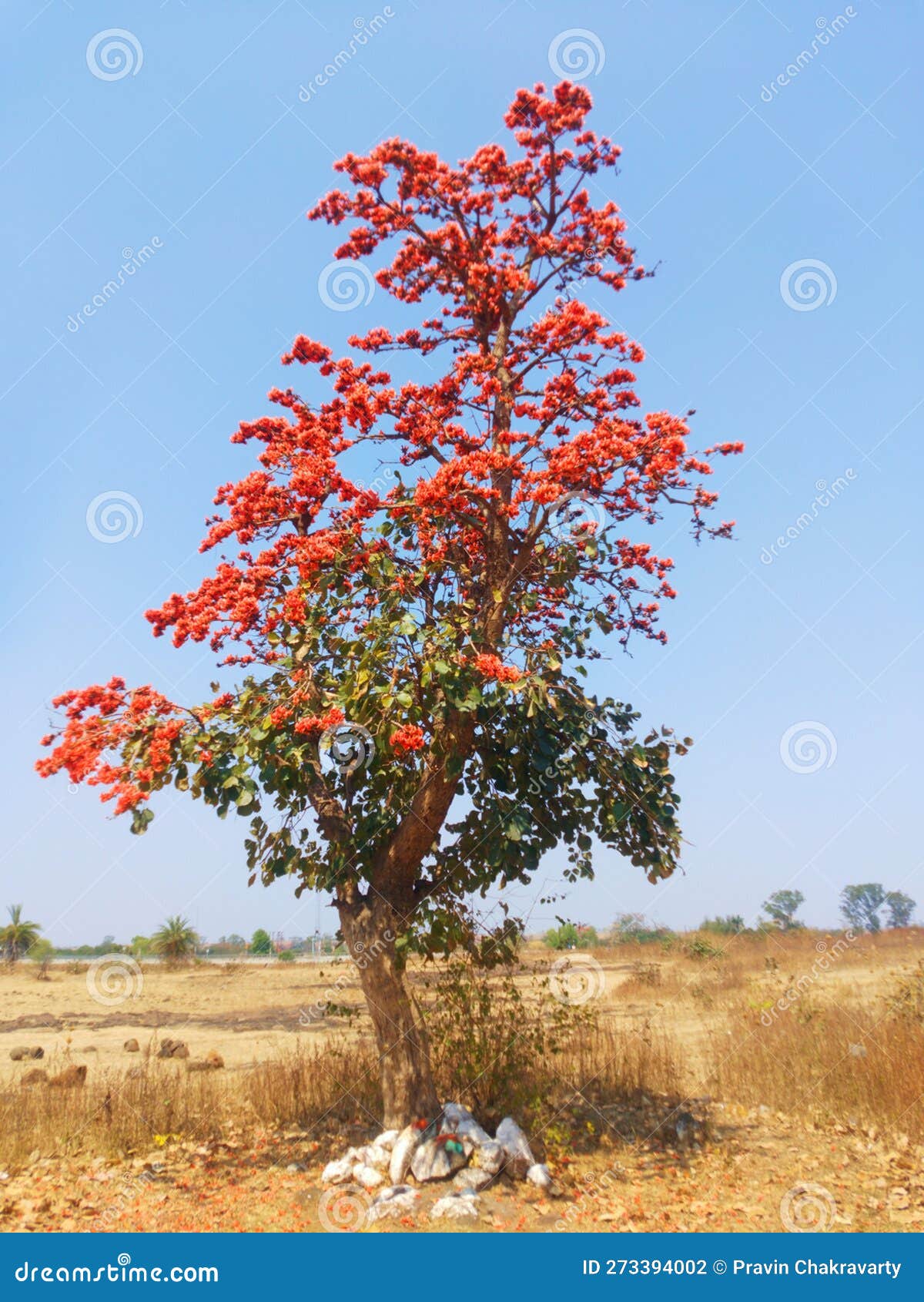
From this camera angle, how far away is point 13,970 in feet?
102

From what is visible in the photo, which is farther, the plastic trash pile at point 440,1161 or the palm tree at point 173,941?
the palm tree at point 173,941

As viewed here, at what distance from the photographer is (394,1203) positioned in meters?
6.11

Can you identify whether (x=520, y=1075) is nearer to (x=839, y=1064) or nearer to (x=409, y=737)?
(x=839, y=1064)

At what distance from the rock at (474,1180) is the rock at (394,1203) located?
0.35m

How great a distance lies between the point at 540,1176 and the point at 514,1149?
320 millimetres

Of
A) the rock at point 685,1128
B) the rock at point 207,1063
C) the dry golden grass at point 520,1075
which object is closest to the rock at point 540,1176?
the dry golden grass at point 520,1075

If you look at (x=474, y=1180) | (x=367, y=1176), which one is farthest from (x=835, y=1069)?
(x=367, y=1176)

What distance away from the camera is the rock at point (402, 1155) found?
6.60m

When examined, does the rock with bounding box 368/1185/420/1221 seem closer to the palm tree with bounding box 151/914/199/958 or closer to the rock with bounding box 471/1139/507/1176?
the rock with bounding box 471/1139/507/1176

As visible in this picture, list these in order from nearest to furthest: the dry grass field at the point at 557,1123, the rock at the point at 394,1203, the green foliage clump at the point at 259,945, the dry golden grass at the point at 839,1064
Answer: the rock at the point at 394,1203 < the dry grass field at the point at 557,1123 < the dry golden grass at the point at 839,1064 < the green foliage clump at the point at 259,945

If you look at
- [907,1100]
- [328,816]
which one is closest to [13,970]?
[328,816]

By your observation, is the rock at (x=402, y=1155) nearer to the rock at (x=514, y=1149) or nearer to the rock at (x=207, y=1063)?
the rock at (x=514, y=1149)

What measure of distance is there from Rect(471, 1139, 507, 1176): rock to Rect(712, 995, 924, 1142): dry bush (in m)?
3.81

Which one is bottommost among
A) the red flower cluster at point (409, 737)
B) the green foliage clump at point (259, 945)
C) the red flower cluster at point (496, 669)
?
the green foliage clump at point (259, 945)
